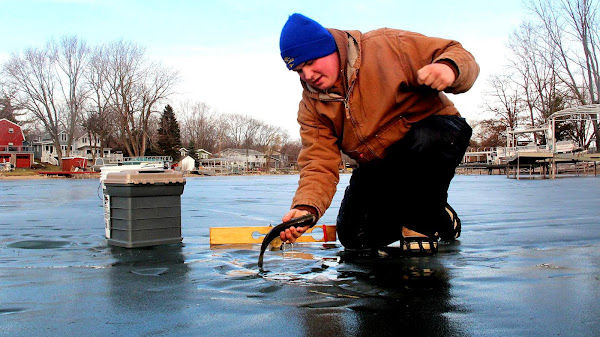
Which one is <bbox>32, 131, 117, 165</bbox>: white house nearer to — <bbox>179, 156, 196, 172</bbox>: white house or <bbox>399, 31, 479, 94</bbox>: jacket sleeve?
<bbox>179, 156, 196, 172</bbox>: white house

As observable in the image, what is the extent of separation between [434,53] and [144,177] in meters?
2.76

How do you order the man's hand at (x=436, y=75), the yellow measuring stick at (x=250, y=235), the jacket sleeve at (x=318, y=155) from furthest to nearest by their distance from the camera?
the yellow measuring stick at (x=250, y=235) < the jacket sleeve at (x=318, y=155) < the man's hand at (x=436, y=75)

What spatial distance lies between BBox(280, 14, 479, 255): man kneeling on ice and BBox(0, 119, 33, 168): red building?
86585 millimetres

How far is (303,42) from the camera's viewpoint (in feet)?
10.7

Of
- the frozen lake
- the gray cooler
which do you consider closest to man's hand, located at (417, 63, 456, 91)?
the frozen lake

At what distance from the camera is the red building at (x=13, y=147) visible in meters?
81.8

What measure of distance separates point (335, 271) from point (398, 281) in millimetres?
532

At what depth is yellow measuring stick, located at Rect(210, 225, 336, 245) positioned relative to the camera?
4984 mm

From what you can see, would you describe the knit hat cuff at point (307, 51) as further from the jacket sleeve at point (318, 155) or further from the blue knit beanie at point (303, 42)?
the jacket sleeve at point (318, 155)

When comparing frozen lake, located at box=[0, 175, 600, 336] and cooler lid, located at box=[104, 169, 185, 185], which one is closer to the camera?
frozen lake, located at box=[0, 175, 600, 336]

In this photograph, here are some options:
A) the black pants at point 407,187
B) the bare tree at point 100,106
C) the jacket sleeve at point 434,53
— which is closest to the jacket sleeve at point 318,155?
the black pants at point 407,187

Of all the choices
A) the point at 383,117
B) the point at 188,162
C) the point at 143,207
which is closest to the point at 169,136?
the point at 188,162

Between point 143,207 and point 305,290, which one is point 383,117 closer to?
point 305,290

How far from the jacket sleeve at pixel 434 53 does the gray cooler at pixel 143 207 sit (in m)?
→ 2.48
